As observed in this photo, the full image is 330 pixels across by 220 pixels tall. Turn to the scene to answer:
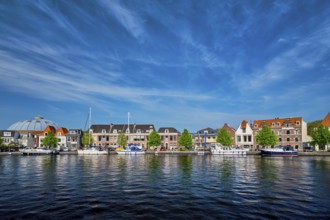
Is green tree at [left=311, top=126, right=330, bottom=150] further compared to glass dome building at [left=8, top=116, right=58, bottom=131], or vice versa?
glass dome building at [left=8, top=116, right=58, bottom=131]

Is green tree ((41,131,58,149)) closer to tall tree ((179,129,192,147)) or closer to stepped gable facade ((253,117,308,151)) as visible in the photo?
tall tree ((179,129,192,147))

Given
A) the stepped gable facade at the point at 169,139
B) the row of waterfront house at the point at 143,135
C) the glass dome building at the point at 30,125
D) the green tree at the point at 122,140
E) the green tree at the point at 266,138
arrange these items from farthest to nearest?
the glass dome building at the point at 30,125, the stepped gable facade at the point at 169,139, the green tree at the point at 122,140, the row of waterfront house at the point at 143,135, the green tree at the point at 266,138

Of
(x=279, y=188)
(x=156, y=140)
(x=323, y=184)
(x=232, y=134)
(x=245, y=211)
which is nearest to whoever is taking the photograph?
(x=245, y=211)

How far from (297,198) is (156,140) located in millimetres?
88425

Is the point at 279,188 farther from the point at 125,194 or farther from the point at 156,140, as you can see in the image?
the point at 156,140

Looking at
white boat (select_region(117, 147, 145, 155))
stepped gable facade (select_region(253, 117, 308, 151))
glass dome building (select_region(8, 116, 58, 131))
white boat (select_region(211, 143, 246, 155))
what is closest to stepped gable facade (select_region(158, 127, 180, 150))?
white boat (select_region(117, 147, 145, 155))

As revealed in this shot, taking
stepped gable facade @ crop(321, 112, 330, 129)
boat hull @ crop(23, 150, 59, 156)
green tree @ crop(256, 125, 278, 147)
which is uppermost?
stepped gable facade @ crop(321, 112, 330, 129)

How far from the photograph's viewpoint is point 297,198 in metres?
18.7

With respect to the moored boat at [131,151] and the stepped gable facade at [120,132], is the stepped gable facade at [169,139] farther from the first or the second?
the moored boat at [131,151]

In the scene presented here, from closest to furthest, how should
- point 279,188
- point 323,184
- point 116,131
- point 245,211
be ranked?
point 245,211, point 279,188, point 323,184, point 116,131

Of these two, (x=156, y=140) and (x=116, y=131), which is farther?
(x=116, y=131)

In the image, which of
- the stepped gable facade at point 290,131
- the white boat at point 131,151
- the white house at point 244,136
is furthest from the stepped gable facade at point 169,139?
the stepped gable facade at point 290,131

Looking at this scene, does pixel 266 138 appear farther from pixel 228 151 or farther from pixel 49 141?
pixel 49 141

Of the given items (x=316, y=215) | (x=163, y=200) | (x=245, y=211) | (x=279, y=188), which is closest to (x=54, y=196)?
(x=163, y=200)
